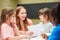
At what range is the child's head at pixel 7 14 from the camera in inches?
54.8

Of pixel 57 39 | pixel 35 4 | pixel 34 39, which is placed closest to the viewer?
pixel 57 39

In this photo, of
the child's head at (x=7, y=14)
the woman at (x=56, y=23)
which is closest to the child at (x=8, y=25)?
the child's head at (x=7, y=14)

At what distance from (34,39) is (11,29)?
194 millimetres

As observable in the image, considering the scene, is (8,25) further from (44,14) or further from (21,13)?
(44,14)

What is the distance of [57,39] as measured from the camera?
989 mm

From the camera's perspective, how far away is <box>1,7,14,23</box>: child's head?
54.8 inches

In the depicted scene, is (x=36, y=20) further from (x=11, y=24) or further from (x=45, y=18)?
(x=11, y=24)

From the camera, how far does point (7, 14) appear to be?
1.40m

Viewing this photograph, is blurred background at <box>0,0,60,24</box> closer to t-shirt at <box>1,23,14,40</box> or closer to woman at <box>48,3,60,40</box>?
t-shirt at <box>1,23,14,40</box>

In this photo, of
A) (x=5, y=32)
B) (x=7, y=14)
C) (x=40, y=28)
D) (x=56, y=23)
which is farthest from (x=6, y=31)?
(x=56, y=23)

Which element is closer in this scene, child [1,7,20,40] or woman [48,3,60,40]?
woman [48,3,60,40]

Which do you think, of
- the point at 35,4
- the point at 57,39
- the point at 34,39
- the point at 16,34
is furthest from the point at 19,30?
the point at 57,39

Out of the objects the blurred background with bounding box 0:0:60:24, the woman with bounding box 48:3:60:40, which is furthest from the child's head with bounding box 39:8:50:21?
the woman with bounding box 48:3:60:40

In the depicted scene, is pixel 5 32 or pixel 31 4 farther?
pixel 31 4
